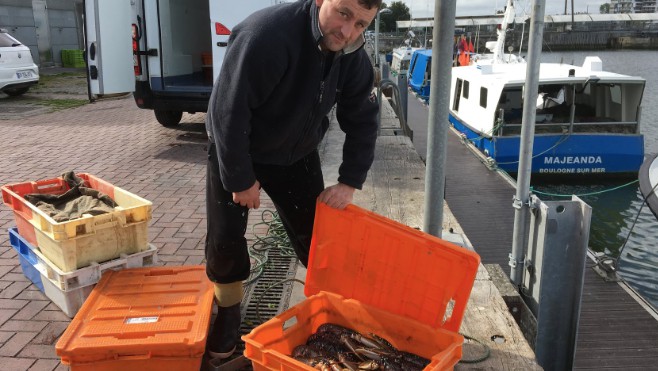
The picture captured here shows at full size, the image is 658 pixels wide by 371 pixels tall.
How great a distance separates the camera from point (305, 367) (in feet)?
7.18

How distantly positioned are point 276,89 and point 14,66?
14.7 m

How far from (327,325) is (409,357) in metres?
0.46

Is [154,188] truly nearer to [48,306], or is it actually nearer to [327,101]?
[48,306]

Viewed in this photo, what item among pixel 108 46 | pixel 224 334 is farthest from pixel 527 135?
pixel 108 46

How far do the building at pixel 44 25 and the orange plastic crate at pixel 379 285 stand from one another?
74.4 ft

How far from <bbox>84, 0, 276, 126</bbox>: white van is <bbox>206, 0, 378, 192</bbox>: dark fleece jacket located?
17.6 feet

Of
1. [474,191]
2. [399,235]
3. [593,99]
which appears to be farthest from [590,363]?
[593,99]

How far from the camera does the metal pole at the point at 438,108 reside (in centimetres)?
326

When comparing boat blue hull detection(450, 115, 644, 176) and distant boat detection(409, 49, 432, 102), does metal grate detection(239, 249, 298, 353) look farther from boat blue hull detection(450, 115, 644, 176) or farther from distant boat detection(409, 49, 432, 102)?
distant boat detection(409, 49, 432, 102)

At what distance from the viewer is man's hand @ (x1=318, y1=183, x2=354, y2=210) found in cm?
274

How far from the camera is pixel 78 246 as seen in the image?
134 inches

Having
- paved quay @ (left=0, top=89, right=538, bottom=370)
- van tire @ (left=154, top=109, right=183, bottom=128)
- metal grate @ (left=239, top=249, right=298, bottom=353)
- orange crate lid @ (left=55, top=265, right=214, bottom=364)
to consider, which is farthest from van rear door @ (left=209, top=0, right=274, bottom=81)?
orange crate lid @ (left=55, top=265, right=214, bottom=364)

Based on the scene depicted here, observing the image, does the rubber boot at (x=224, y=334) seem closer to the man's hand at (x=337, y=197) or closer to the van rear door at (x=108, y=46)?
the man's hand at (x=337, y=197)

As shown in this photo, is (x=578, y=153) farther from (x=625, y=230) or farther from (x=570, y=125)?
(x=625, y=230)
